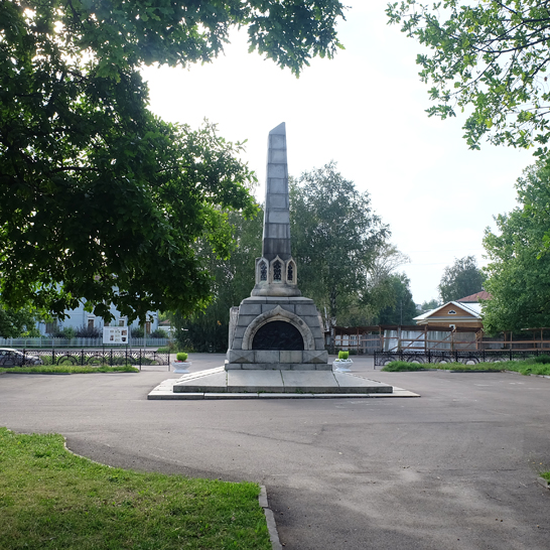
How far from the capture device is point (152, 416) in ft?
34.3

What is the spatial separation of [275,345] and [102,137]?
428 inches

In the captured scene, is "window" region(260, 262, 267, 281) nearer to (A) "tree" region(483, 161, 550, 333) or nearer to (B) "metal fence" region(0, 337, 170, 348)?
(A) "tree" region(483, 161, 550, 333)

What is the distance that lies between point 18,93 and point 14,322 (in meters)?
20.4

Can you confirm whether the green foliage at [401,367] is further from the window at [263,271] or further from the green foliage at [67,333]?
the green foliage at [67,333]

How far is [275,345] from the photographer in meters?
16.0

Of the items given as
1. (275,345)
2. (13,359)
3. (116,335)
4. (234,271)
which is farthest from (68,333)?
(275,345)

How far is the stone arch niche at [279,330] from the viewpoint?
1595 cm

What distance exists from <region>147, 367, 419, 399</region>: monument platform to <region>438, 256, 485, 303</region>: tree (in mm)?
80757

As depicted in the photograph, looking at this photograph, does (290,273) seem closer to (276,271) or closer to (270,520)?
(276,271)

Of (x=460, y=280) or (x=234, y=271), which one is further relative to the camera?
(x=460, y=280)

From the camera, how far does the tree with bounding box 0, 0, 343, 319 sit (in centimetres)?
489

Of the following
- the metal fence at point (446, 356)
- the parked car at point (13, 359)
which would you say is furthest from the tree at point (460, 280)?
the parked car at point (13, 359)

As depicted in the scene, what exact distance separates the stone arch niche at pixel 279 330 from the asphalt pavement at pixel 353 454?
2.97 m

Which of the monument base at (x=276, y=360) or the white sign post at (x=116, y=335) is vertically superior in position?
the white sign post at (x=116, y=335)
